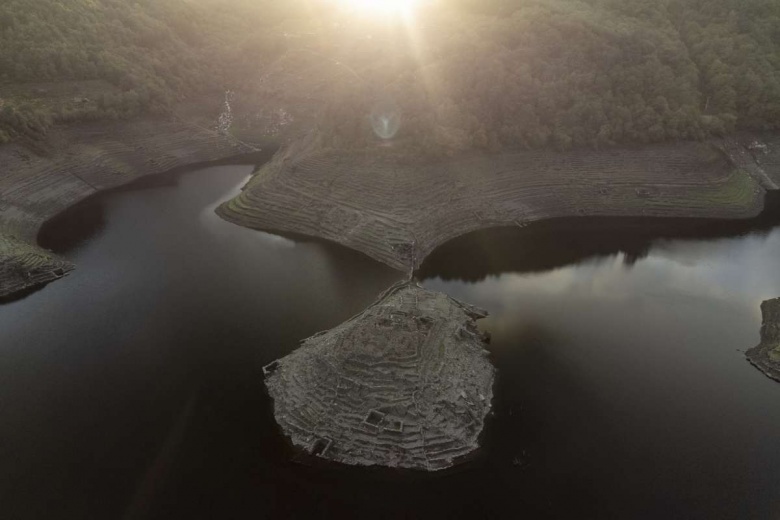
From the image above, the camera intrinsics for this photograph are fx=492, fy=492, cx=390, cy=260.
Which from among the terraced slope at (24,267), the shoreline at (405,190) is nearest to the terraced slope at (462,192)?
the shoreline at (405,190)

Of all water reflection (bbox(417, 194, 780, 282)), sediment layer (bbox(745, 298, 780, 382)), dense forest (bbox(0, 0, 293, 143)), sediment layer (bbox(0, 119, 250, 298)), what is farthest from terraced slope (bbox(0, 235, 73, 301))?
sediment layer (bbox(745, 298, 780, 382))

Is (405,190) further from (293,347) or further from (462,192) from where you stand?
(293,347)

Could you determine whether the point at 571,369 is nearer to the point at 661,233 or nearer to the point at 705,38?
the point at 661,233

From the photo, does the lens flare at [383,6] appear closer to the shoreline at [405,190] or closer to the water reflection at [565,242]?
the shoreline at [405,190]

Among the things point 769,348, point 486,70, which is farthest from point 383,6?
point 769,348

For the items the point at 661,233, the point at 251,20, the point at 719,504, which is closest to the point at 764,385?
the point at 719,504
